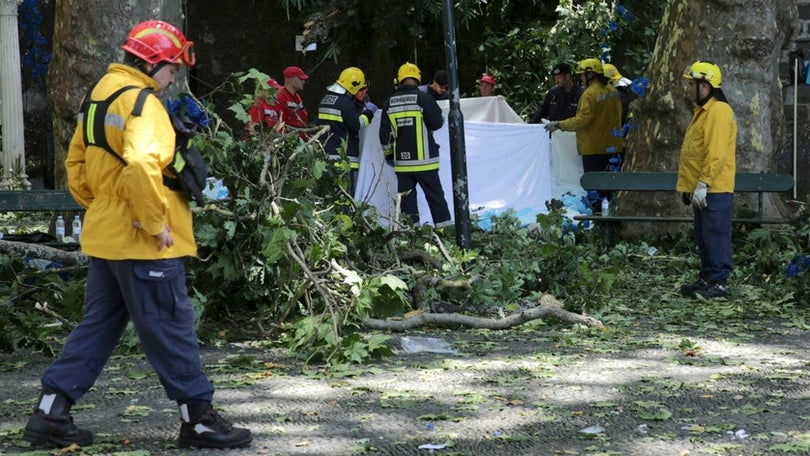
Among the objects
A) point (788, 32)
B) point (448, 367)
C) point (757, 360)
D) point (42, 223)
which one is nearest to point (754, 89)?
point (788, 32)

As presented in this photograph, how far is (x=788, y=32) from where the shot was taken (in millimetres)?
13875

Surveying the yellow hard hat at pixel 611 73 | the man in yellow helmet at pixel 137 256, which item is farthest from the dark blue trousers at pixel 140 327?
the yellow hard hat at pixel 611 73

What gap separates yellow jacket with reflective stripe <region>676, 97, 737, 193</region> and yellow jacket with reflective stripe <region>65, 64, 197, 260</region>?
17.9ft

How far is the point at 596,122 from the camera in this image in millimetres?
15008

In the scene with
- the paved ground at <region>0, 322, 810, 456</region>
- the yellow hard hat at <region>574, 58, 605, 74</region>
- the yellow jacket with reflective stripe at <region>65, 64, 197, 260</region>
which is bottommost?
the paved ground at <region>0, 322, 810, 456</region>

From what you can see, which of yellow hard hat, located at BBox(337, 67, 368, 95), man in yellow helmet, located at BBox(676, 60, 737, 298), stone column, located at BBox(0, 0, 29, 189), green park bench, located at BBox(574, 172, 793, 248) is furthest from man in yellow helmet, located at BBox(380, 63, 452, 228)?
stone column, located at BBox(0, 0, 29, 189)

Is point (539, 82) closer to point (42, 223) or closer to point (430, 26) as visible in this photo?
point (430, 26)

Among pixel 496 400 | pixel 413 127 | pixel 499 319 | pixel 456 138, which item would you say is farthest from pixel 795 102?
pixel 496 400

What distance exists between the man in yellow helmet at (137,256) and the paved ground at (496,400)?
0.55 feet

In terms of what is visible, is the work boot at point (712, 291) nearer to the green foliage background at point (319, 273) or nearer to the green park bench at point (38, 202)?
the green foliage background at point (319, 273)

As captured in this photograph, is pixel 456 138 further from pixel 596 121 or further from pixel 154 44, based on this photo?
pixel 154 44

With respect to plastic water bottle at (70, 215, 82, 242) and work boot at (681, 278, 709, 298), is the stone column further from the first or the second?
work boot at (681, 278, 709, 298)

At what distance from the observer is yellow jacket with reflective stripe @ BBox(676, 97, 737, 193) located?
9977 mm

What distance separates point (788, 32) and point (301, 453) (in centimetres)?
994
